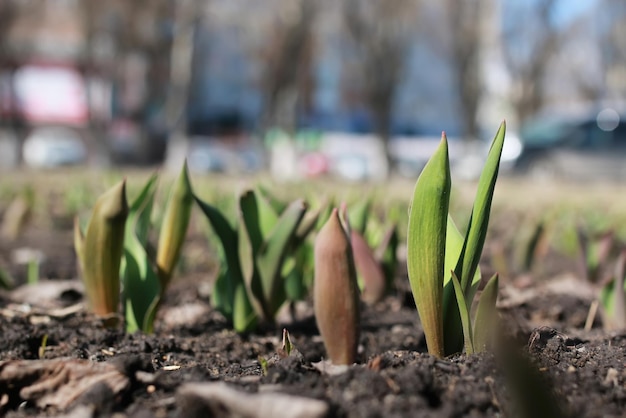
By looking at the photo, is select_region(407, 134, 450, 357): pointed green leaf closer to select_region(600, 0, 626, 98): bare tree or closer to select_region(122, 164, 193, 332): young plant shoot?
select_region(122, 164, 193, 332): young plant shoot

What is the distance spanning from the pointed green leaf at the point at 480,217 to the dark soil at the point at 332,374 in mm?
115

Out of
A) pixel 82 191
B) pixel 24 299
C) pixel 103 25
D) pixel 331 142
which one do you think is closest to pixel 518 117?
pixel 331 142

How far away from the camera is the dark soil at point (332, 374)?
88 cm

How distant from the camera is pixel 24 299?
205 cm

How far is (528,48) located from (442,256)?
2771 centimetres

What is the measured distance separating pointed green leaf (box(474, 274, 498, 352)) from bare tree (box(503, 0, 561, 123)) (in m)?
25.8

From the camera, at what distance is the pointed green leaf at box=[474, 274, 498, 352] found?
3.69ft

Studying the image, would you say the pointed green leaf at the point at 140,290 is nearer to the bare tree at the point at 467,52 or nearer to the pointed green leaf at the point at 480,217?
the pointed green leaf at the point at 480,217

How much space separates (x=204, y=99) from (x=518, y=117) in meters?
15.2

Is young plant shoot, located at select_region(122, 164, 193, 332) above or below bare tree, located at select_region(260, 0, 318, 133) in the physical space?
below

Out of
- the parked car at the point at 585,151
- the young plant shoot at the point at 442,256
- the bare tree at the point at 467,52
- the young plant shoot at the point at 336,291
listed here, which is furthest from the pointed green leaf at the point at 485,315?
the bare tree at the point at 467,52

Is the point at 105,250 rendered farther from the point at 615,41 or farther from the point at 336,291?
the point at 615,41

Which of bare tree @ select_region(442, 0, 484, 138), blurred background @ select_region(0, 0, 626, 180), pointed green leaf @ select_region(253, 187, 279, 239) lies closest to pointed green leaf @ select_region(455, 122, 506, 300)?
pointed green leaf @ select_region(253, 187, 279, 239)

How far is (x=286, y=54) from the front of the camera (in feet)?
61.0
